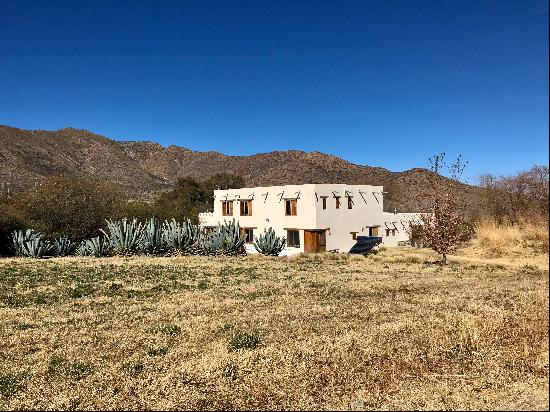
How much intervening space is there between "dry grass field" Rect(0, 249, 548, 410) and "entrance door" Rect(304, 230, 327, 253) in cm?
1755

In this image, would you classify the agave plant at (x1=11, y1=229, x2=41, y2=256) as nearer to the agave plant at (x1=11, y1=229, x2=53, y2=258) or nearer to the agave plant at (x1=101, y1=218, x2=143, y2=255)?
the agave plant at (x1=11, y1=229, x2=53, y2=258)

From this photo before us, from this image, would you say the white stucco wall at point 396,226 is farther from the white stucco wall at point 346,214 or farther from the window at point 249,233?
the window at point 249,233

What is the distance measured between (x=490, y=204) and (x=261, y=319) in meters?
41.8

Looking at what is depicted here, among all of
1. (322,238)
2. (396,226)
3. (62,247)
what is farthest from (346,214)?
(62,247)

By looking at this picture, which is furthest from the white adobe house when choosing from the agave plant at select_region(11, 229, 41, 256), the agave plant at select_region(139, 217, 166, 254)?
the agave plant at select_region(11, 229, 41, 256)

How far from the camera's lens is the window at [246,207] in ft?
123

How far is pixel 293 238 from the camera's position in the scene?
111 feet

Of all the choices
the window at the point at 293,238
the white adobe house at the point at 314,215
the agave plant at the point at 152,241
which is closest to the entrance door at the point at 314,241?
the white adobe house at the point at 314,215

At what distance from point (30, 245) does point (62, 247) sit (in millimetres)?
2052

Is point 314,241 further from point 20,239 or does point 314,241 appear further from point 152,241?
point 20,239

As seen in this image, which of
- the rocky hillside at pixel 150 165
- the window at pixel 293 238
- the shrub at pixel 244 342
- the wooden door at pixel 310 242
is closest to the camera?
the shrub at pixel 244 342

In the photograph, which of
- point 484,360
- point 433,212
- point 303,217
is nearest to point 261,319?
point 484,360

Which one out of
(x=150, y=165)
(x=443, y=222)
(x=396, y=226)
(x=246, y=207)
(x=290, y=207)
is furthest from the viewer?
(x=150, y=165)

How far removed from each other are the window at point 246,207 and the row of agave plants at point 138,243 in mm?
10066
